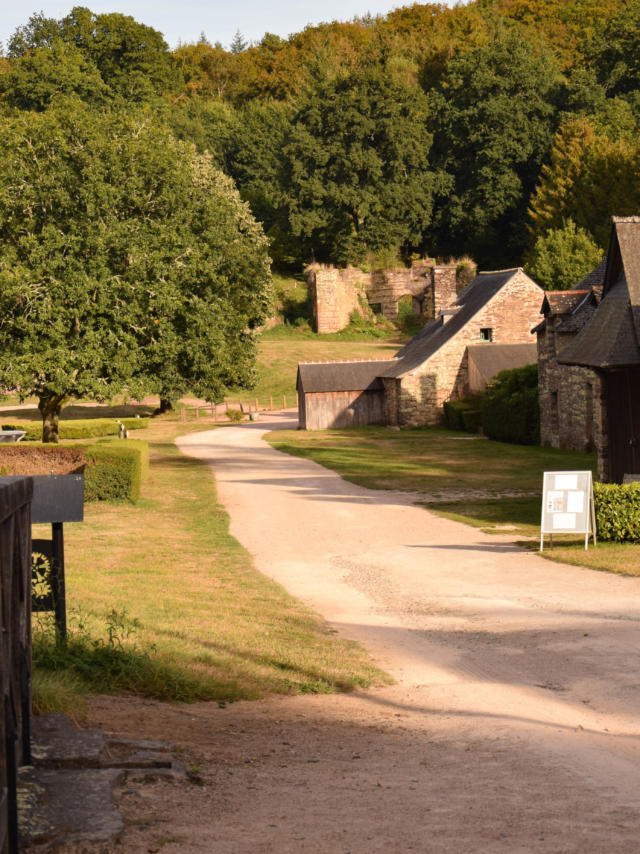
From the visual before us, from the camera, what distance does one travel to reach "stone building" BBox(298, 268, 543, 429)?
4956 cm

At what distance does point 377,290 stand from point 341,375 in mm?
26669

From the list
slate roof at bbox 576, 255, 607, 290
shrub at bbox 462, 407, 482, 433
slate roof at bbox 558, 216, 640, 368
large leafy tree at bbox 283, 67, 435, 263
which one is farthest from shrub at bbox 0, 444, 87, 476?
large leafy tree at bbox 283, 67, 435, 263

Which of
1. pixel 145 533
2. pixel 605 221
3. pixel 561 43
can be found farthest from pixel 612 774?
pixel 561 43

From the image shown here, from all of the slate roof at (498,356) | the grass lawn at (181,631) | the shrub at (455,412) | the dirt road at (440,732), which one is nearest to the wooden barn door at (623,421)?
the dirt road at (440,732)

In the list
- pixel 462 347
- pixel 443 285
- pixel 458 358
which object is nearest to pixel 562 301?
pixel 462 347

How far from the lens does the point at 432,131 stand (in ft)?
270

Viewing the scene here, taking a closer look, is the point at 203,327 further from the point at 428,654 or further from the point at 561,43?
the point at 561,43

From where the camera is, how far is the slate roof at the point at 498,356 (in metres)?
48.4

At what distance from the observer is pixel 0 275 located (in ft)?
84.3

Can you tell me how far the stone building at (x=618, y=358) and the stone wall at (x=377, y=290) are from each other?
2020 inches

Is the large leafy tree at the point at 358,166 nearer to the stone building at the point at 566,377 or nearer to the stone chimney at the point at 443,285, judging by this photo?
the stone chimney at the point at 443,285

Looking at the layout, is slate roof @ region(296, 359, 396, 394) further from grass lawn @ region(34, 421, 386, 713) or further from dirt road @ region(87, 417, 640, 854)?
dirt road @ region(87, 417, 640, 854)

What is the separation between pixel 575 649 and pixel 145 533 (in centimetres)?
1083

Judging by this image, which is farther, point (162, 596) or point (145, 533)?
point (145, 533)
